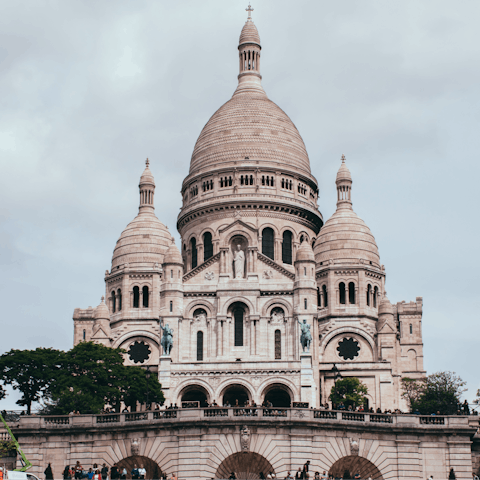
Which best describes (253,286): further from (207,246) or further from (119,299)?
(119,299)

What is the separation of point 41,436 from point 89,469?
412 cm

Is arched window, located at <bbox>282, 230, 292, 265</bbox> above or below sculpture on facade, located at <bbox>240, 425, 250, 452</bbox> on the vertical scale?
above

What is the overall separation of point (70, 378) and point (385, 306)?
34.6m

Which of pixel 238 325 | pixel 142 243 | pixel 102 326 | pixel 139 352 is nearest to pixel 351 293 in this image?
pixel 238 325

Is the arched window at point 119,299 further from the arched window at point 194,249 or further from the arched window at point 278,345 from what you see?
the arched window at point 278,345

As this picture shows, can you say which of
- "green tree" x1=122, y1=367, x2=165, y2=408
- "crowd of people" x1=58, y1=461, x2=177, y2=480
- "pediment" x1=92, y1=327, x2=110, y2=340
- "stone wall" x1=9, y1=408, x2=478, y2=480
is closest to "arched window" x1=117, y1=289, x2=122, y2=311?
"pediment" x1=92, y1=327, x2=110, y2=340

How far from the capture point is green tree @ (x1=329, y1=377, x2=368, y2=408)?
7588cm

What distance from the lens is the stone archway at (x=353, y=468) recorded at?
50.6 meters

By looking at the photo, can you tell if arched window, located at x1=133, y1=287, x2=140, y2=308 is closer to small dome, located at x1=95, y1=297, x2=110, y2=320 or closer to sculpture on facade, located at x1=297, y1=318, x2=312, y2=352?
small dome, located at x1=95, y1=297, x2=110, y2=320

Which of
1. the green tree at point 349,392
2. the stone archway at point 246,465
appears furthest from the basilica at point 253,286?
the stone archway at point 246,465

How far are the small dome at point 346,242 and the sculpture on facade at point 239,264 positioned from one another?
10085 millimetres

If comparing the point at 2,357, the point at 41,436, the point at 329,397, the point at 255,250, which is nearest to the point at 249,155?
the point at 255,250

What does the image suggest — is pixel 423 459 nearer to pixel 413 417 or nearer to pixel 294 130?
pixel 413 417

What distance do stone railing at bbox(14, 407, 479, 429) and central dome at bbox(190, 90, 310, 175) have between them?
175 ft
